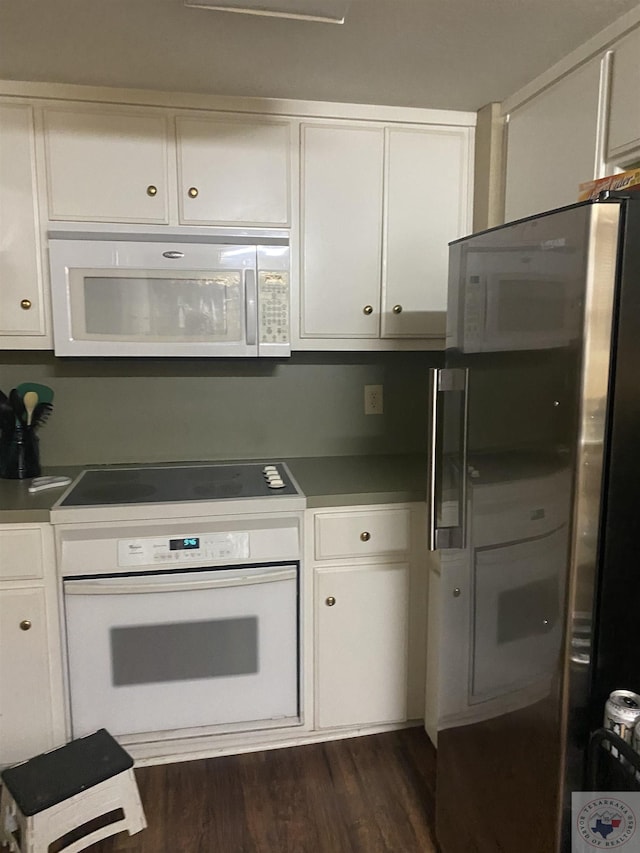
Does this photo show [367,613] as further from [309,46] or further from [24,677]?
[309,46]

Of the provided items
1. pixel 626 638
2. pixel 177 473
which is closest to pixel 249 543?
pixel 177 473

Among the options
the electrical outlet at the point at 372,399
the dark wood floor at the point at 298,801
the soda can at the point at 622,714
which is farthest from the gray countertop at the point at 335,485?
the soda can at the point at 622,714

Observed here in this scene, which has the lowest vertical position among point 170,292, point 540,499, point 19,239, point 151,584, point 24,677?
point 24,677

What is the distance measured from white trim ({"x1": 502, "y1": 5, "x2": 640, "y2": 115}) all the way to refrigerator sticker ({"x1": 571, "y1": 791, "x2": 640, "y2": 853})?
1.65 m

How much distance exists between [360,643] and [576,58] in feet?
6.09

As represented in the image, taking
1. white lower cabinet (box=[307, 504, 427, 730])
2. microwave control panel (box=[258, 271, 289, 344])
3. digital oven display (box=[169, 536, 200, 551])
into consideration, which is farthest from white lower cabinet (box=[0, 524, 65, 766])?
microwave control panel (box=[258, 271, 289, 344])

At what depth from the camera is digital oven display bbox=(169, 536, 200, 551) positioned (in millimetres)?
1984

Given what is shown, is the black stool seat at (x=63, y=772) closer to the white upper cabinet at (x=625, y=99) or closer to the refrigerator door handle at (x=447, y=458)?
the refrigerator door handle at (x=447, y=458)

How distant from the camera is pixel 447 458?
63.9 inches

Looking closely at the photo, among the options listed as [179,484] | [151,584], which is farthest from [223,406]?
[151,584]

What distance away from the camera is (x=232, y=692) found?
208 cm

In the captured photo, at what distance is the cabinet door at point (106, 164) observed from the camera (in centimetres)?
203

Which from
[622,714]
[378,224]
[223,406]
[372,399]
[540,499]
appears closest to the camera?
[622,714]

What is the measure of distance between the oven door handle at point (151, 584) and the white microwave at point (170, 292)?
28.7 inches
